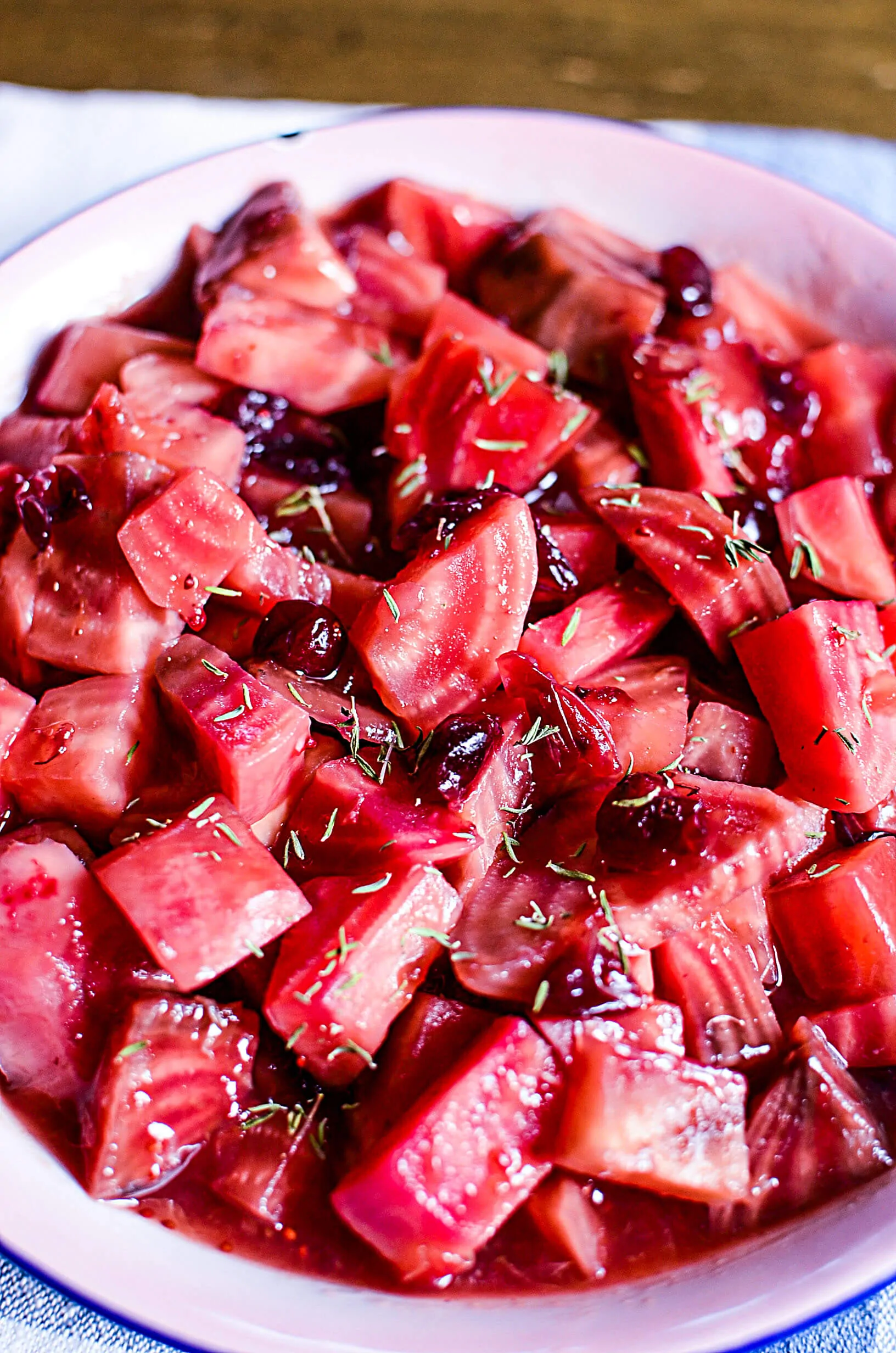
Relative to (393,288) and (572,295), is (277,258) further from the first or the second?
(572,295)

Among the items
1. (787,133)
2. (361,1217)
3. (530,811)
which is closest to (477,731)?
(530,811)

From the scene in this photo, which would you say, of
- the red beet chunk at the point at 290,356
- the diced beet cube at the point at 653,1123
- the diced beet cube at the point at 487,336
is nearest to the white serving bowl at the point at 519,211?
the diced beet cube at the point at 653,1123

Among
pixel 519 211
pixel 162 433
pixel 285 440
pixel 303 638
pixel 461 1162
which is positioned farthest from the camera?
pixel 519 211

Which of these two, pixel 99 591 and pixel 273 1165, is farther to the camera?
pixel 99 591

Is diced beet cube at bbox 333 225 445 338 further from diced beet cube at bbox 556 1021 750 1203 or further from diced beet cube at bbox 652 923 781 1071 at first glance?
diced beet cube at bbox 556 1021 750 1203

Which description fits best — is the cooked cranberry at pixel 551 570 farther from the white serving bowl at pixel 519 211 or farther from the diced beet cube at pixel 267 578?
the white serving bowl at pixel 519 211

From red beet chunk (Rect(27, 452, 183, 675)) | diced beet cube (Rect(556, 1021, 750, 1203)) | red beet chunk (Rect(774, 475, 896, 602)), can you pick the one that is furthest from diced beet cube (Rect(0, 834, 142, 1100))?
red beet chunk (Rect(774, 475, 896, 602))

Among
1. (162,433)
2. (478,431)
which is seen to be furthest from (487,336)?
(162,433)
